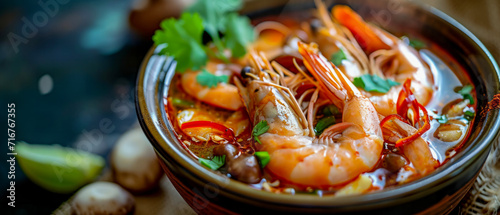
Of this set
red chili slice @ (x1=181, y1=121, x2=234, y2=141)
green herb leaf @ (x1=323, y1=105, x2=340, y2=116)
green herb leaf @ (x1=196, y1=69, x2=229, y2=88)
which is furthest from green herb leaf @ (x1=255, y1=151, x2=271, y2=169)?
green herb leaf @ (x1=196, y1=69, x2=229, y2=88)

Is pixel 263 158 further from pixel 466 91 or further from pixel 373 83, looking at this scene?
pixel 466 91

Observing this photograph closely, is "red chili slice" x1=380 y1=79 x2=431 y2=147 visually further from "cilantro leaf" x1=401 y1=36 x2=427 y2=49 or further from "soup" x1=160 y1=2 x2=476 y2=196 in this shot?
"cilantro leaf" x1=401 y1=36 x2=427 y2=49

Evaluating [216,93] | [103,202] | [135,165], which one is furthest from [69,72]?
[216,93]

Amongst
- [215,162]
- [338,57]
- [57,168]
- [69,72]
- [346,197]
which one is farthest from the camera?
[69,72]

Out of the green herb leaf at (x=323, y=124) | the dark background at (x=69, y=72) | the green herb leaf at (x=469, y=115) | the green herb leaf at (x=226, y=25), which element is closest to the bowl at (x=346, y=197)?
the green herb leaf at (x=469, y=115)

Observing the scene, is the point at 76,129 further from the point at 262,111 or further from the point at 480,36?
the point at 480,36
